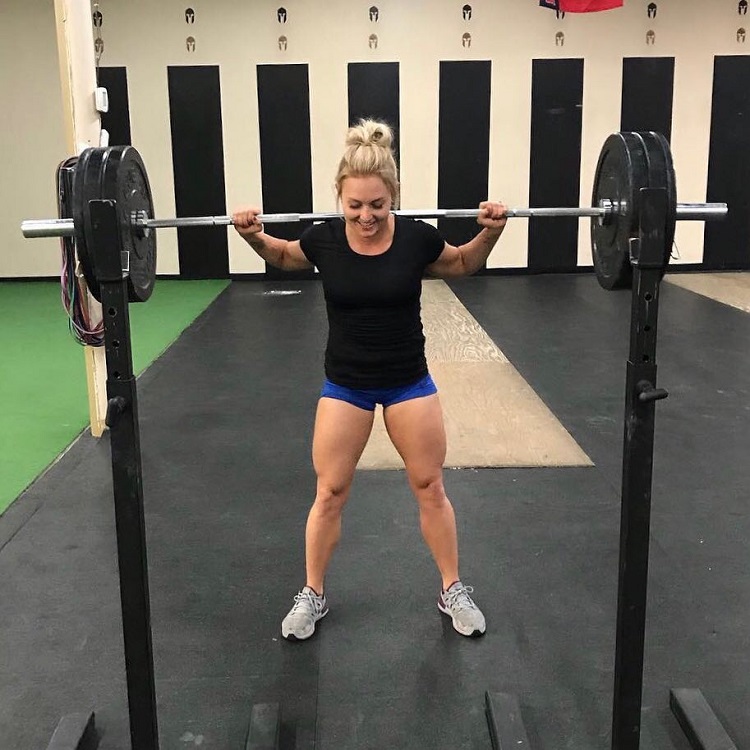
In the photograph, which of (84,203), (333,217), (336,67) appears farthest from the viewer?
(336,67)

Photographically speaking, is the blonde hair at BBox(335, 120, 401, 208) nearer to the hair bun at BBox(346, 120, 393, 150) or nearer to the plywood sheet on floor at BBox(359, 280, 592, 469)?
the hair bun at BBox(346, 120, 393, 150)

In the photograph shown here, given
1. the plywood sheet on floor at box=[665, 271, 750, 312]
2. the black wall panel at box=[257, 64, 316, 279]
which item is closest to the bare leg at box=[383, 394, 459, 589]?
the plywood sheet on floor at box=[665, 271, 750, 312]

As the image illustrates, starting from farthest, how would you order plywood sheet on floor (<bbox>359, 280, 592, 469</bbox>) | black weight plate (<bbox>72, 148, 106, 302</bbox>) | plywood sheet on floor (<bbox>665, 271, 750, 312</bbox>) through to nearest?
plywood sheet on floor (<bbox>665, 271, 750, 312</bbox>) < plywood sheet on floor (<bbox>359, 280, 592, 469</bbox>) < black weight plate (<bbox>72, 148, 106, 302</bbox>)

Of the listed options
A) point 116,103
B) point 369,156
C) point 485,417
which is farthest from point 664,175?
point 116,103

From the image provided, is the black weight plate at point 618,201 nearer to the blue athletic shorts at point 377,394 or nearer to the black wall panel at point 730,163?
the blue athletic shorts at point 377,394

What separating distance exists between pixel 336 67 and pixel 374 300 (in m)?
6.13

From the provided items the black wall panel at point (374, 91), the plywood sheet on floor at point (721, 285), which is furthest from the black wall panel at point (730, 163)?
the black wall panel at point (374, 91)

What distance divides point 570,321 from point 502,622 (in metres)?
3.87

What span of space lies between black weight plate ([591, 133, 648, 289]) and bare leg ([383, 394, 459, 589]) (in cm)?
47

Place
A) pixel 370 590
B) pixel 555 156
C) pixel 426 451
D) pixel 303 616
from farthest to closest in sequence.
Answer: pixel 555 156 < pixel 370 590 < pixel 303 616 < pixel 426 451

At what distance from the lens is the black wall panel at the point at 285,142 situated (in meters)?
7.30

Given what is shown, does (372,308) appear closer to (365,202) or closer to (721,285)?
(365,202)

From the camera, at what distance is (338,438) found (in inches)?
71.1

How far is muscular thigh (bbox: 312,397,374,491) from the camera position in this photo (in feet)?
5.90
